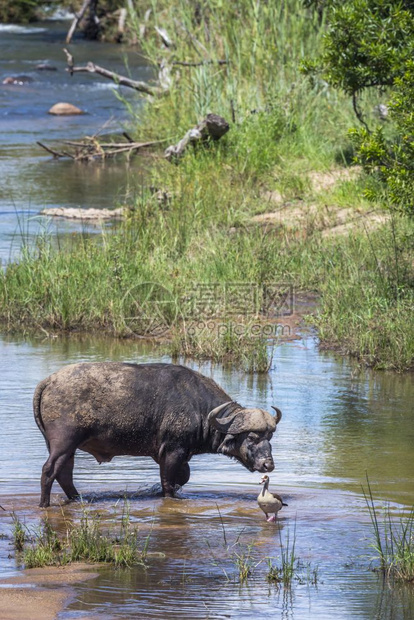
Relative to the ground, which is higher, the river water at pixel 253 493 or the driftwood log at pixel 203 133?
the driftwood log at pixel 203 133

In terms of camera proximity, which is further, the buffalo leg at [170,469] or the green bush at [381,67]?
the green bush at [381,67]

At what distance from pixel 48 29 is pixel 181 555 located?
39970 millimetres

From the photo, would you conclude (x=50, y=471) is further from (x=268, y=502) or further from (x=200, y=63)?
(x=200, y=63)

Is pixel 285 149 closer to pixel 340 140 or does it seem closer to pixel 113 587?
pixel 340 140

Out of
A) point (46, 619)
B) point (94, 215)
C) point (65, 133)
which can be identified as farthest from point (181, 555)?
point (65, 133)

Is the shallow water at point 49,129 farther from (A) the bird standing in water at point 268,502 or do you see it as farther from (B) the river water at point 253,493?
(A) the bird standing in water at point 268,502

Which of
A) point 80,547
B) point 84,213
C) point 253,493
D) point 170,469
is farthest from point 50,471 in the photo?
point 84,213

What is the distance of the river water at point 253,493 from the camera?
547 cm

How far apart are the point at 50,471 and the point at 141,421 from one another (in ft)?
2.29

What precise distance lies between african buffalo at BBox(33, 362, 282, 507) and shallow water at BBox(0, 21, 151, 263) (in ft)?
19.3

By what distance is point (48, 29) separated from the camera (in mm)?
43500

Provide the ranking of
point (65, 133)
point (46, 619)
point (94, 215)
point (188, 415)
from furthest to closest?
point (65, 133) → point (94, 215) → point (188, 415) → point (46, 619)

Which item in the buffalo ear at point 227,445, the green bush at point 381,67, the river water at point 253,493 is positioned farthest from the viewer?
the green bush at point 381,67

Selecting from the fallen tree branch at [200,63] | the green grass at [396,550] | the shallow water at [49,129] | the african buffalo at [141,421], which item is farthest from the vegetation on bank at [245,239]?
the green grass at [396,550]
